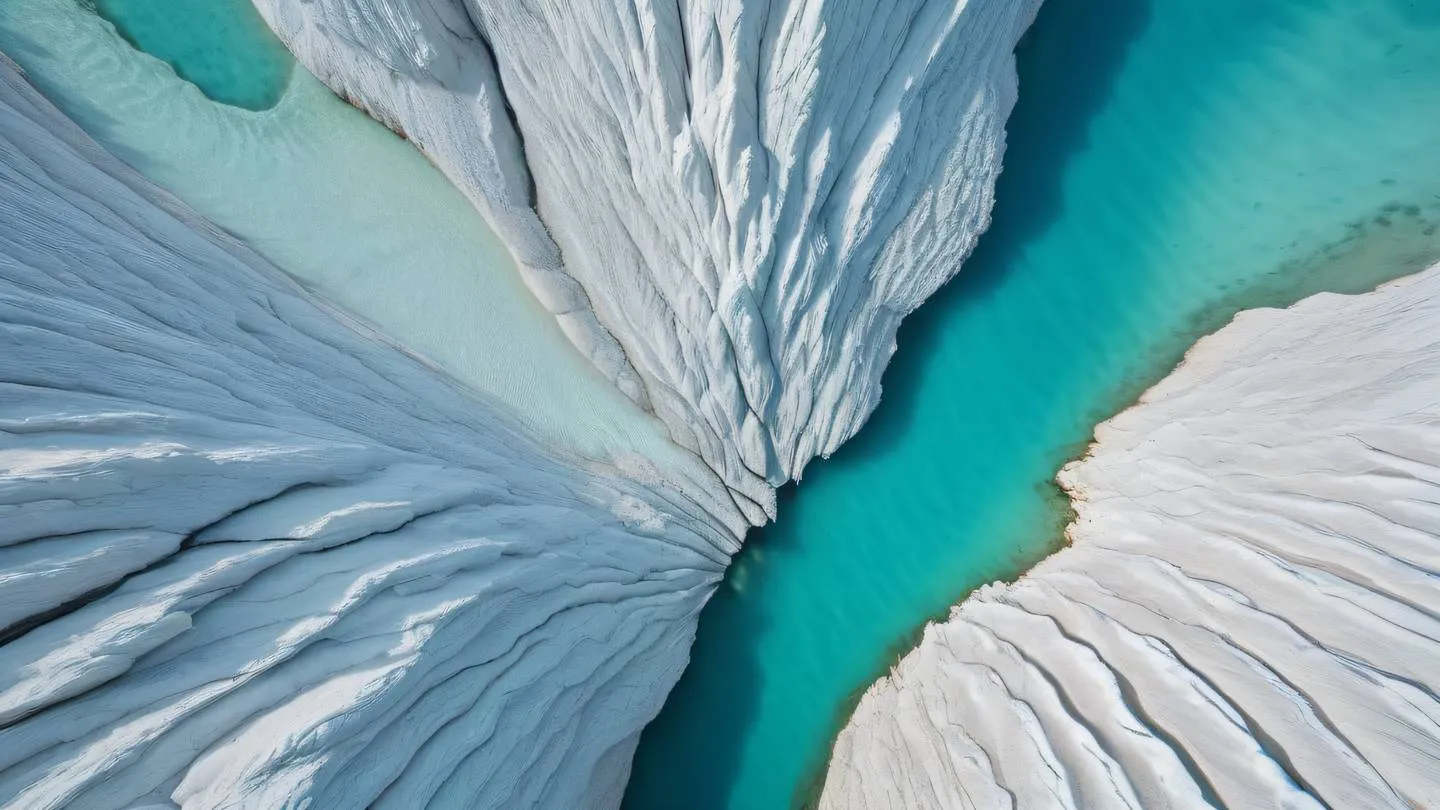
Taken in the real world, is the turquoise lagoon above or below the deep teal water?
below

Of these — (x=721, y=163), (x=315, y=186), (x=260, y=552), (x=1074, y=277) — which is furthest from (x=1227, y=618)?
(x=315, y=186)

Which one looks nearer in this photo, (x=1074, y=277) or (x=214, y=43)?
(x=214, y=43)

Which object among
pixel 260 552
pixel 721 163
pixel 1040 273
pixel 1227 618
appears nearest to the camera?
pixel 260 552

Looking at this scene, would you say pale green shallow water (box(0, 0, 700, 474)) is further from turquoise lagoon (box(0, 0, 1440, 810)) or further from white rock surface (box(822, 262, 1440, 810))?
white rock surface (box(822, 262, 1440, 810))

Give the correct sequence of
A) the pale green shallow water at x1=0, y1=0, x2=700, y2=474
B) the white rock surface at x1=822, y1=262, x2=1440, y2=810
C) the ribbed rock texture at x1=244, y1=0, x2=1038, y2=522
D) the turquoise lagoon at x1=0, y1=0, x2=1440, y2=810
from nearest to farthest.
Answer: the white rock surface at x1=822, y1=262, x2=1440, y2=810, the ribbed rock texture at x1=244, y1=0, x2=1038, y2=522, the pale green shallow water at x1=0, y1=0, x2=700, y2=474, the turquoise lagoon at x1=0, y1=0, x2=1440, y2=810

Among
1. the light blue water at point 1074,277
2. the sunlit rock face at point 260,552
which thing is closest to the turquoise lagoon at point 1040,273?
the light blue water at point 1074,277

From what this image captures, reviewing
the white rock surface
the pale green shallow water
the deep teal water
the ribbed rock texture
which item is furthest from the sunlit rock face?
the white rock surface

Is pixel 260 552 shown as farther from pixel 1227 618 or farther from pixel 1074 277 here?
pixel 1074 277
